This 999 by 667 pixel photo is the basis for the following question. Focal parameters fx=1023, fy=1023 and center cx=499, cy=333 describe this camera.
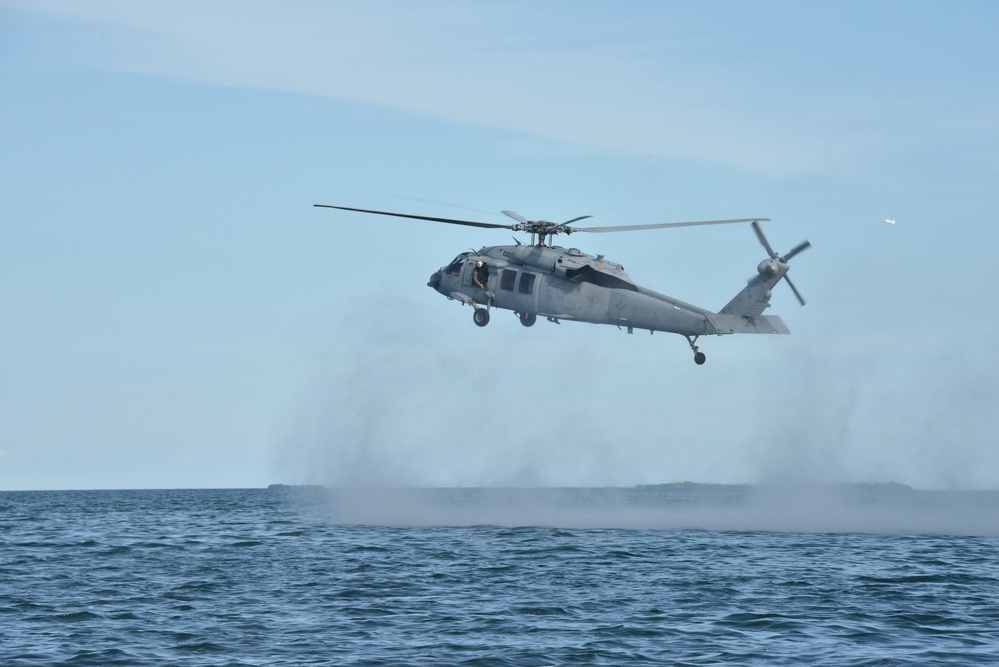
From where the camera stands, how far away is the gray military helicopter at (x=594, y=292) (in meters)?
43.8

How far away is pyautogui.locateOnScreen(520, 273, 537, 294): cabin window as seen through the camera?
45.3 m

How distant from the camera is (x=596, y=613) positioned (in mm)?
31188

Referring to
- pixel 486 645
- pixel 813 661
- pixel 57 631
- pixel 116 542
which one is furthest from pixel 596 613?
pixel 116 542

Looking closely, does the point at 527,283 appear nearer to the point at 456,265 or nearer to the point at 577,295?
the point at 577,295

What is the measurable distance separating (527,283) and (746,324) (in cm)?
970

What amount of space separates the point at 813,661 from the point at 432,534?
118 ft

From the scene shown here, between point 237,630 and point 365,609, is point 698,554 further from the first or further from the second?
point 237,630

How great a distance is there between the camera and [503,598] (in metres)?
34.0

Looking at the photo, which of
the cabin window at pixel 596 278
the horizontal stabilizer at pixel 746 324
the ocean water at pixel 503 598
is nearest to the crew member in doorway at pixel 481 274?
the cabin window at pixel 596 278

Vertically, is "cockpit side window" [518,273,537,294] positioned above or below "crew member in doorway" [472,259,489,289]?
below

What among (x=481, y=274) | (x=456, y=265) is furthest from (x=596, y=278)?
(x=456, y=265)

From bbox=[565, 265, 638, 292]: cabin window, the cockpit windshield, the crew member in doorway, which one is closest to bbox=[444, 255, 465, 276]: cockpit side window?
the cockpit windshield

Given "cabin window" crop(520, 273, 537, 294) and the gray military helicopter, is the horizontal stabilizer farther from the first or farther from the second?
"cabin window" crop(520, 273, 537, 294)

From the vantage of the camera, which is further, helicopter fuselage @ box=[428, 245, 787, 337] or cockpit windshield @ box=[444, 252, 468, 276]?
cockpit windshield @ box=[444, 252, 468, 276]
